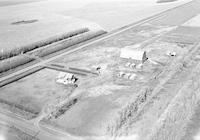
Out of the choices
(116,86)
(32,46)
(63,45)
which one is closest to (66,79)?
(116,86)

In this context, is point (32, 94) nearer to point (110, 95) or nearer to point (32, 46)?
point (110, 95)

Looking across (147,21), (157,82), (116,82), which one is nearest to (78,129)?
(116,82)

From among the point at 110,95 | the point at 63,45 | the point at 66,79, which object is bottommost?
the point at 110,95

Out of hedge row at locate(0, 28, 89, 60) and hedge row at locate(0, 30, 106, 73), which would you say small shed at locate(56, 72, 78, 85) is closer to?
hedge row at locate(0, 30, 106, 73)

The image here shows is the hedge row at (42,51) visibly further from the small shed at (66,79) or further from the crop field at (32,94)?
the small shed at (66,79)

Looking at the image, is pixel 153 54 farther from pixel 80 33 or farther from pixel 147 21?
pixel 147 21

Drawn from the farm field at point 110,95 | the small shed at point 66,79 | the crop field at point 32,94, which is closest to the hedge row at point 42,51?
the farm field at point 110,95

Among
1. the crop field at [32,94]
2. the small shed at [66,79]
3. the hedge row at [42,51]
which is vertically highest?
the hedge row at [42,51]

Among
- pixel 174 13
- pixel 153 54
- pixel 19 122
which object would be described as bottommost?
pixel 19 122
